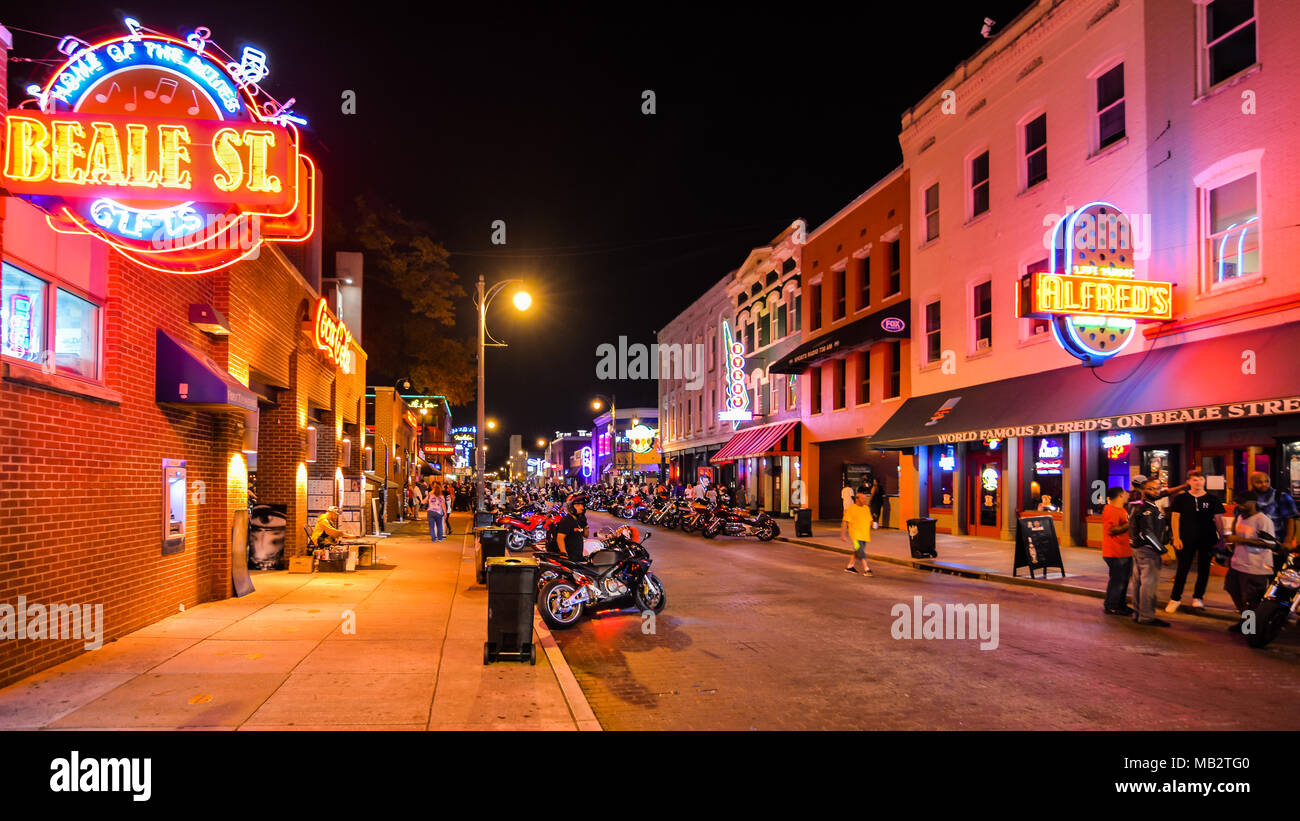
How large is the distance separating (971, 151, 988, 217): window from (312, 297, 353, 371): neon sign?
17.1m

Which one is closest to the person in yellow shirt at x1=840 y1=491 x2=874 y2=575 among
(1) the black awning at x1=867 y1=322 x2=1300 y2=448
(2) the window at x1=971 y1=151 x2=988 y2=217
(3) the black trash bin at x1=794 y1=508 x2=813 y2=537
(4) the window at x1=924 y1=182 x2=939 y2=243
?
(1) the black awning at x1=867 y1=322 x2=1300 y2=448

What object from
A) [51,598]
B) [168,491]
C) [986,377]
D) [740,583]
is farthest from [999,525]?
[51,598]

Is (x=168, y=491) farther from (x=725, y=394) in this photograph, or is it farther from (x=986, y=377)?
(x=725, y=394)

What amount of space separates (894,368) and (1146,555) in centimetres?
1723

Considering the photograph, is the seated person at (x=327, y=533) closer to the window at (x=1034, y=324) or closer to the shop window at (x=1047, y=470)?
the shop window at (x=1047, y=470)

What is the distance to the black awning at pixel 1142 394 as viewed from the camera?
13.3 m

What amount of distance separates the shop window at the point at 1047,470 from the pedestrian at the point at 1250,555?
9.29 meters

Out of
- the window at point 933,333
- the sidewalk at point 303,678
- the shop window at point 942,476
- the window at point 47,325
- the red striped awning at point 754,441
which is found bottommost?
the sidewalk at point 303,678

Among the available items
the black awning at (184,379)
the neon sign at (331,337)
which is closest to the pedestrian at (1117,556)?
the black awning at (184,379)

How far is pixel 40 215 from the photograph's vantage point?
755 cm

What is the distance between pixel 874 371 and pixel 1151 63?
1302 cm

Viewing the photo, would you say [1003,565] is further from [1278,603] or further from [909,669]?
[909,669]

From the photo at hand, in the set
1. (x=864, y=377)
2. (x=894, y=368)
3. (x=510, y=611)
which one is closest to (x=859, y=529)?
(x=510, y=611)

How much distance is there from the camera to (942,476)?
25203 mm
